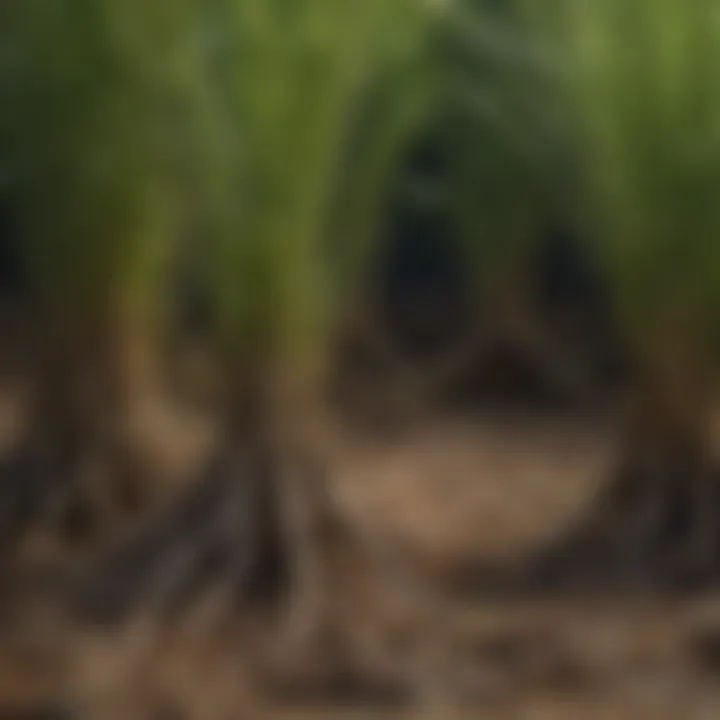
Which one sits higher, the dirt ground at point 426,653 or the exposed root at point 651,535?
the exposed root at point 651,535

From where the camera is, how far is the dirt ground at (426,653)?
812mm

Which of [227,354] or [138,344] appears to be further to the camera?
[138,344]

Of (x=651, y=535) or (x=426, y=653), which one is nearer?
(x=426, y=653)

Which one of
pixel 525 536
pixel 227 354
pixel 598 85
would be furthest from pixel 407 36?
pixel 525 536

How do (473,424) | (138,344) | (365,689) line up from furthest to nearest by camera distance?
1. (473,424)
2. (138,344)
3. (365,689)

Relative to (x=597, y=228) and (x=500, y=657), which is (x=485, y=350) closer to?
(x=597, y=228)

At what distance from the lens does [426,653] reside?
2.90ft

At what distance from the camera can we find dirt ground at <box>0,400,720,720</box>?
81cm

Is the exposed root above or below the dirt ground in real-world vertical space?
above

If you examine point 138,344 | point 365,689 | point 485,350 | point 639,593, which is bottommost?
point 365,689

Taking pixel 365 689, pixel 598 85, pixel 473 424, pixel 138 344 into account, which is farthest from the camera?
pixel 473 424

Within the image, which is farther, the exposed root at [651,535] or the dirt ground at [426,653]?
the exposed root at [651,535]

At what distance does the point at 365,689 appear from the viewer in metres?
0.84

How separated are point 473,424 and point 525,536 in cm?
45
